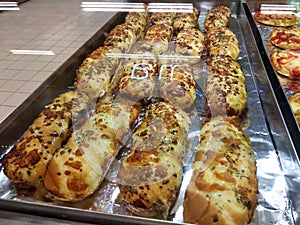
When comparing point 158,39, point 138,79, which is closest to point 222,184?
point 138,79

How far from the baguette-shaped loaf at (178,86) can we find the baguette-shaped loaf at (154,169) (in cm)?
39

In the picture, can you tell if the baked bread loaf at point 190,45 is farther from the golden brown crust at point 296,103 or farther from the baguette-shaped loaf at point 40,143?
the baguette-shaped loaf at point 40,143

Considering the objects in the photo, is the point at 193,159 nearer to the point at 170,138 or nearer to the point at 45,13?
the point at 170,138

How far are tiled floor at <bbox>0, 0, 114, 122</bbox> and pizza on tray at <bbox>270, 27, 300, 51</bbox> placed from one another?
1.88 meters

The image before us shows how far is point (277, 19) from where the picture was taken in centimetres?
388

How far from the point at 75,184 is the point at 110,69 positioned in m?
1.26

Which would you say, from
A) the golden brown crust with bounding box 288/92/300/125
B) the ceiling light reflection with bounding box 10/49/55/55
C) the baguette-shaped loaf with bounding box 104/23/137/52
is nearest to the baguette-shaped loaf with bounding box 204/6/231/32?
the baguette-shaped loaf with bounding box 104/23/137/52

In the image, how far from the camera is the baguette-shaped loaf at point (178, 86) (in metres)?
2.48

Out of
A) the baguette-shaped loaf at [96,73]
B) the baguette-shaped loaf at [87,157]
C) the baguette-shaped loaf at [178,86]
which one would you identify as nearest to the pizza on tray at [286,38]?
the baguette-shaped loaf at [178,86]

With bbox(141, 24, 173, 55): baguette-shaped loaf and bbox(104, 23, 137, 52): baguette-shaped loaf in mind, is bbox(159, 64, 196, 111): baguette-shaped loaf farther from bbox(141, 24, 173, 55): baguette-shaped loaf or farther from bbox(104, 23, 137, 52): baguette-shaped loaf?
bbox(104, 23, 137, 52): baguette-shaped loaf

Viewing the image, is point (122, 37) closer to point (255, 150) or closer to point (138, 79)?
point (138, 79)

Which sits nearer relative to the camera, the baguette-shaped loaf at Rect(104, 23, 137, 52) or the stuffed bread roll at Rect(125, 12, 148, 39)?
the baguette-shaped loaf at Rect(104, 23, 137, 52)

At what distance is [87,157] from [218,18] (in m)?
2.54

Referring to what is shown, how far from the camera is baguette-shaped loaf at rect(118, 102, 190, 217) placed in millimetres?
1721
